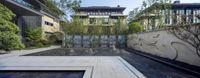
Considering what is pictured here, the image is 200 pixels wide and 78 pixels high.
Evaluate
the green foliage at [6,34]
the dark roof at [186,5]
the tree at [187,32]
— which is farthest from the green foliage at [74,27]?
the dark roof at [186,5]

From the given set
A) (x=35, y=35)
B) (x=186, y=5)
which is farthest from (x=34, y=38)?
(x=186, y=5)

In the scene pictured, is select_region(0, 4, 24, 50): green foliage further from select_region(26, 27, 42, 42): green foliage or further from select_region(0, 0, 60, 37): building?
select_region(26, 27, 42, 42): green foliage

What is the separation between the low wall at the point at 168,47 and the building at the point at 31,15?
1266cm

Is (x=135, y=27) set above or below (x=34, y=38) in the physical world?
above

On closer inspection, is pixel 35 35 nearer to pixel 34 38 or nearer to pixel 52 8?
pixel 34 38

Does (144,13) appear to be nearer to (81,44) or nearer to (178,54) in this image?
(81,44)

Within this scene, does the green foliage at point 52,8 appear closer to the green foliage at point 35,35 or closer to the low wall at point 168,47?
the green foliage at point 35,35

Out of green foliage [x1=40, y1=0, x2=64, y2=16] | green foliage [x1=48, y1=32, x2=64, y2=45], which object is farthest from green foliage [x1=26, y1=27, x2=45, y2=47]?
green foliage [x1=40, y1=0, x2=64, y2=16]

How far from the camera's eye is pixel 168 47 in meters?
11.8

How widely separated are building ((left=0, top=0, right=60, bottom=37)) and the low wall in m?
12.7

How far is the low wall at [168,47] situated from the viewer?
931cm

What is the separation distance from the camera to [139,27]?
30422 mm

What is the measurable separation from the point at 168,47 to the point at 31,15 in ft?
69.5

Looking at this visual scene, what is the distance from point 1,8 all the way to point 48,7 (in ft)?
66.5
